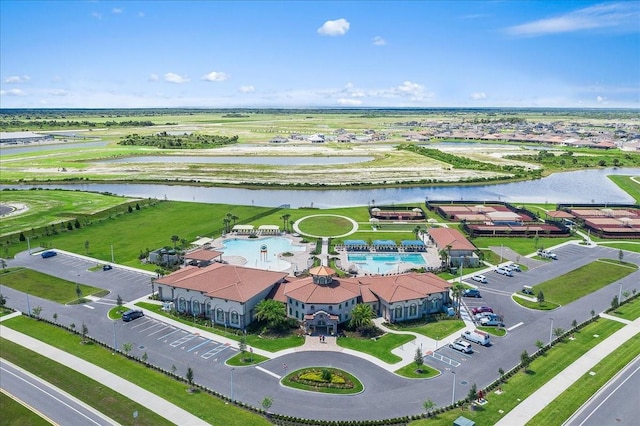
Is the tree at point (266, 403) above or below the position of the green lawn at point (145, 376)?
above

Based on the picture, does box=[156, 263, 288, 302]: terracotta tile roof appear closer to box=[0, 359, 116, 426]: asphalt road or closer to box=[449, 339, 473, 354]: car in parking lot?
box=[0, 359, 116, 426]: asphalt road

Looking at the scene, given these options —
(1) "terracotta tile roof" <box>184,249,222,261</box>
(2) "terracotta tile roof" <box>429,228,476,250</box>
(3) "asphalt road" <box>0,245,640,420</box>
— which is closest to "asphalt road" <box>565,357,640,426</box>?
(3) "asphalt road" <box>0,245,640,420</box>

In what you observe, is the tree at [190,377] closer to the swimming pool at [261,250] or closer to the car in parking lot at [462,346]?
the car in parking lot at [462,346]

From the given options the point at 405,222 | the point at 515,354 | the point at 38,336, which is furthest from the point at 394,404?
the point at 405,222

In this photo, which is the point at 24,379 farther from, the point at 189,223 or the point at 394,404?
the point at 189,223

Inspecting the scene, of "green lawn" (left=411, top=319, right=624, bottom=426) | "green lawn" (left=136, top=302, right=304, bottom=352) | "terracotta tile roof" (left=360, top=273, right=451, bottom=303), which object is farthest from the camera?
"terracotta tile roof" (left=360, top=273, right=451, bottom=303)

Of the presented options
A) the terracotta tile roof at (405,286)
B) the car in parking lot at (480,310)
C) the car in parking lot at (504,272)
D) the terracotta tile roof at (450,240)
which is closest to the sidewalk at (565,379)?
the car in parking lot at (480,310)
